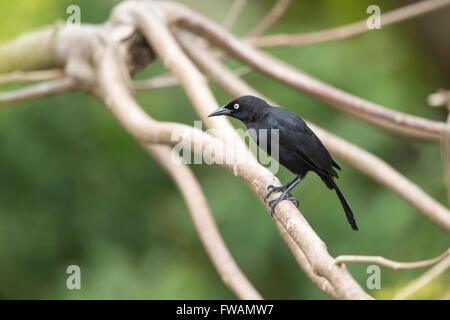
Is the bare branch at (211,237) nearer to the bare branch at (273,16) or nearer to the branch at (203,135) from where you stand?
the branch at (203,135)

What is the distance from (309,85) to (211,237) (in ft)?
3.33

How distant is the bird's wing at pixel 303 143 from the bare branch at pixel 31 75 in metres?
1.79

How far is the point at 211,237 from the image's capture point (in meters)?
3.56

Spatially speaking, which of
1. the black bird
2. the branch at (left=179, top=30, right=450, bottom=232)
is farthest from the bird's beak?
the branch at (left=179, top=30, right=450, bottom=232)

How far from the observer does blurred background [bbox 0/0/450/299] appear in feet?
16.3

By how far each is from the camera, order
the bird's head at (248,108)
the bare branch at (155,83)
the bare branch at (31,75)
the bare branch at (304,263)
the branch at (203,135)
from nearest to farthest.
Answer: the branch at (203,135), the bare branch at (304,263), the bird's head at (248,108), the bare branch at (31,75), the bare branch at (155,83)

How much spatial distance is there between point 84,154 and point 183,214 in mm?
1029

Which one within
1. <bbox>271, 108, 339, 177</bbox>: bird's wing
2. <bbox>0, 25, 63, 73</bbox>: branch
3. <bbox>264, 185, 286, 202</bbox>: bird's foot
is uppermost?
<bbox>0, 25, 63, 73</bbox>: branch

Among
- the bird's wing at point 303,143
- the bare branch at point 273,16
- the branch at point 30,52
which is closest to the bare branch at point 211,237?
the bird's wing at point 303,143

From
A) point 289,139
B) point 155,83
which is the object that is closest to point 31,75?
point 155,83

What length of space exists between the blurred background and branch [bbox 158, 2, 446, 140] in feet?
3.64

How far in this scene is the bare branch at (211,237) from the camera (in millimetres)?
3326

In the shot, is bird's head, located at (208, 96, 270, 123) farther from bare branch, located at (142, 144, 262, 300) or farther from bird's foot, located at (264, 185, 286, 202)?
bare branch, located at (142, 144, 262, 300)

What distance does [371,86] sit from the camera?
204 inches
